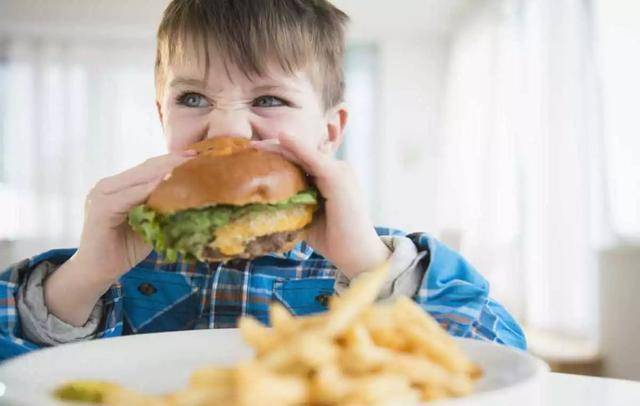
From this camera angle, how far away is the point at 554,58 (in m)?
A: 3.40

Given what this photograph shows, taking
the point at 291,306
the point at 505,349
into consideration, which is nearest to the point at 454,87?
the point at 291,306

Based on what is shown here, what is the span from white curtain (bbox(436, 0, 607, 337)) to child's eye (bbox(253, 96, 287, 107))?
2237 mm

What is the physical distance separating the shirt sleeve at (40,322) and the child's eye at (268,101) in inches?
17.9

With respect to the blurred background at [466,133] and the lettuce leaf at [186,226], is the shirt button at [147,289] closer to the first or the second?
the lettuce leaf at [186,226]

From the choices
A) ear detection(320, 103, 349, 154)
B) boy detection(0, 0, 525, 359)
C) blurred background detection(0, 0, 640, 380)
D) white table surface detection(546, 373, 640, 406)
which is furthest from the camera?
blurred background detection(0, 0, 640, 380)

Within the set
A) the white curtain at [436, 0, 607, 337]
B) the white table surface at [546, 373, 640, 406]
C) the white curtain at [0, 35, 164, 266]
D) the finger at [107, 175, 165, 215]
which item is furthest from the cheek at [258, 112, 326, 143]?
the white curtain at [0, 35, 164, 266]

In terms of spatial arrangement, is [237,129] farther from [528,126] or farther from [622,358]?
[528,126]

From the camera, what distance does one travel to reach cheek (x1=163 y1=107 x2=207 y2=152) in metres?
1.13

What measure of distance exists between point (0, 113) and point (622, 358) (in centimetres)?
492

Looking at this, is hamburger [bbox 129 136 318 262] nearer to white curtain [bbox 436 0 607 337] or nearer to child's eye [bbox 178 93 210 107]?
child's eye [bbox 178 93 210 107]

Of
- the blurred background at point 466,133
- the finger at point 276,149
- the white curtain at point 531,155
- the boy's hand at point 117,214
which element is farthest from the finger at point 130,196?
the white curtain at point 531,155

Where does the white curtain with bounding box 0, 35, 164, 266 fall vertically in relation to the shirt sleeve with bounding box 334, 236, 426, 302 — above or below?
above

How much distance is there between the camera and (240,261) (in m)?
1.25

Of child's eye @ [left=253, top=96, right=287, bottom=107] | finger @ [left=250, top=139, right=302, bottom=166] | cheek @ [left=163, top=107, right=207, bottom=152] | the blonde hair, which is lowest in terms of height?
finger @ [left=250, top=139, right=302, bottom=166]
